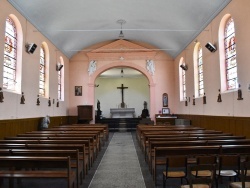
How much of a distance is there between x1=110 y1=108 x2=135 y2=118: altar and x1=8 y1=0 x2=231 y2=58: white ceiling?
8.07 m

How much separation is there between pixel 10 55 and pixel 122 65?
8.12m

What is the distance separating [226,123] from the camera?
8039mm

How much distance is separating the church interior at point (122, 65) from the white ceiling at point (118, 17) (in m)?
0.05

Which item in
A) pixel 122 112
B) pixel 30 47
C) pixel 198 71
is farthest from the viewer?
pixel 122 112

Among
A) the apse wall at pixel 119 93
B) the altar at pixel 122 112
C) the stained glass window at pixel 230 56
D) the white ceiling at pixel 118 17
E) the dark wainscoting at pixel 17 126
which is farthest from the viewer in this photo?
the apse wall at pixel 119 93

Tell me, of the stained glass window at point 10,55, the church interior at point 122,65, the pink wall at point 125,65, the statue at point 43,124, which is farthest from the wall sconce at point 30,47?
the pink wall at point 125,65

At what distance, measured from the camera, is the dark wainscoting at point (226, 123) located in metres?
6.84

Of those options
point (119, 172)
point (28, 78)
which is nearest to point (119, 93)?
point (28, 78)

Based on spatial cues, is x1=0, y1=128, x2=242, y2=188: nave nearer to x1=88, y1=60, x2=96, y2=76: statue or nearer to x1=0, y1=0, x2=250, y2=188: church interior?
x1=0, y1=0, x2=250, y2=188: church interior

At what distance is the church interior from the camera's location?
14.9 ft

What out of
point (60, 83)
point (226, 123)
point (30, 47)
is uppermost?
point (30, 47)

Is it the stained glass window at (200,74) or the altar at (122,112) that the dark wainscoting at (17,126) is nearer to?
the stained glass window at (200,74)

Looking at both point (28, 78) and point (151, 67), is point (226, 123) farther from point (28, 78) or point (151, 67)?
point (151, 67)

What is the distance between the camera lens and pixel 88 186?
4.45 metres
